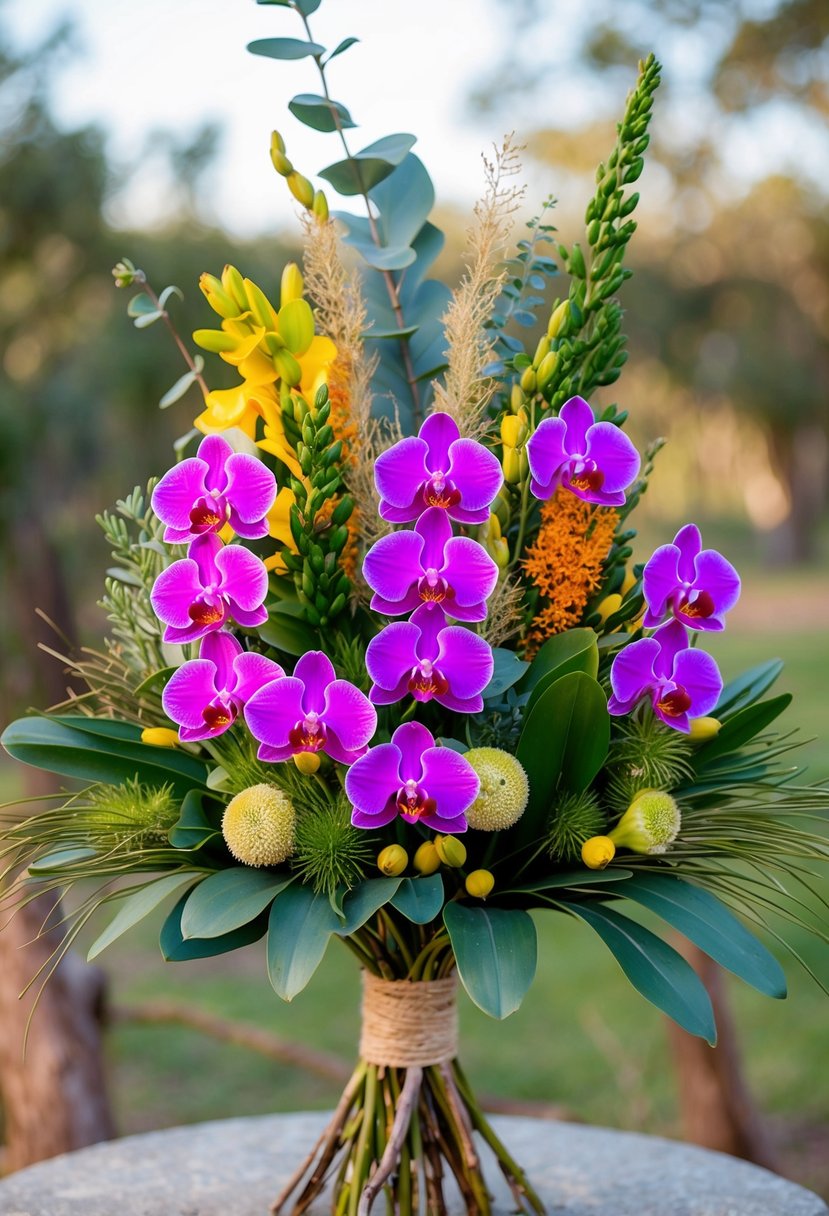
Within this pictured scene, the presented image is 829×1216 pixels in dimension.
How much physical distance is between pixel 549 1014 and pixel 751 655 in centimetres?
532

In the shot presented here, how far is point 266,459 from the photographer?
103 centimetres

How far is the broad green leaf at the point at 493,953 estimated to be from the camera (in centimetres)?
85

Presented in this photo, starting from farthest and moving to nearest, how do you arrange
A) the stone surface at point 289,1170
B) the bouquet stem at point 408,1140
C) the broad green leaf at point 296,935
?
the stone surface at point 289,1170 → the bouquet stem at point 408,1140 → the broad green leaf at point 296,935

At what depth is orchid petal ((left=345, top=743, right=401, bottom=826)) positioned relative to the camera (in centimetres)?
87

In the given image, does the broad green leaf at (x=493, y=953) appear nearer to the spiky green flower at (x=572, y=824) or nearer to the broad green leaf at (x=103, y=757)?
the spiky green flower at (x=572, y=824)

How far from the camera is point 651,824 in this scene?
2.97ft

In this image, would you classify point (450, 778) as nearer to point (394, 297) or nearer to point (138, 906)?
point (138, 906)

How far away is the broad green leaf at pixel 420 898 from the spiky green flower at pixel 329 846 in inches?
1.6

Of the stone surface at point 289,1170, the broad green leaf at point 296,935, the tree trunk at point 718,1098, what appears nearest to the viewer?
the broad green leaf at point 296,935

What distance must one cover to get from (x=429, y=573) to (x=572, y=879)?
0.85 feet

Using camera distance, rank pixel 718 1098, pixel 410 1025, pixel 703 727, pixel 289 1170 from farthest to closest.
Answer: pixel 718 1098, pixel 289 1170, pixel 410 1025, pixel 703 727

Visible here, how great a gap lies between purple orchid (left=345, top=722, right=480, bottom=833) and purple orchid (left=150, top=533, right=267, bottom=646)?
0.14 metres

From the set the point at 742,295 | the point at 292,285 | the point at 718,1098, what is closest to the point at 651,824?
the point at 292,285

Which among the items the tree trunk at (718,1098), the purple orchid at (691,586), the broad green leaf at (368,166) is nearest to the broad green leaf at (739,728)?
the purple orchid at (691,586)
